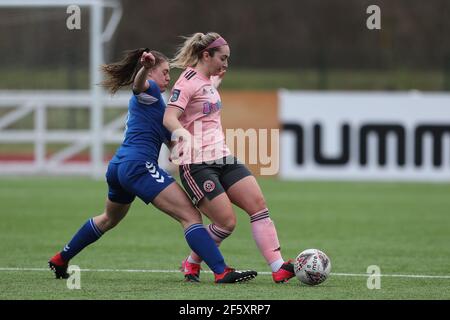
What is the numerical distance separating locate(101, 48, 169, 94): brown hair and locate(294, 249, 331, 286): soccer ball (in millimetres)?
1955

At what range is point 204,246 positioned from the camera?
8.75 meters

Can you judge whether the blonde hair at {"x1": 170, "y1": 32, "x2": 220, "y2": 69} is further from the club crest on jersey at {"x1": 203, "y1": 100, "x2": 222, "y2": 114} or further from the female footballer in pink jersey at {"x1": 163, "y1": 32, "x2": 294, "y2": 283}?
the club crest on jersey at {"x1": 203, "y1": 100, "x2": 222, "y2": 114}

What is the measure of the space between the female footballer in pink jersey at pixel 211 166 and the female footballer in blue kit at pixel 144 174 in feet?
0.57

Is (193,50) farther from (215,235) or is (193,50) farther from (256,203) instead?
(215,235)

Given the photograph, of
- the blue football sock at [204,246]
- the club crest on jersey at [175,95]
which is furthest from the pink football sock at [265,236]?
the club crest on jersey at [175,95]

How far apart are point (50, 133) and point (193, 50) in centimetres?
1458

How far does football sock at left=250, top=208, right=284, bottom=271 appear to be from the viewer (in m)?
9.00

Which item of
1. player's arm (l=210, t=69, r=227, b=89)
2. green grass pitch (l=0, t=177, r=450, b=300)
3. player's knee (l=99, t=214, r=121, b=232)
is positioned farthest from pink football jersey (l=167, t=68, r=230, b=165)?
green grass pitch (l=0, t=177, r=450, b=300)

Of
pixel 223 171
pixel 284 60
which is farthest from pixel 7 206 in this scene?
pixel 284 60

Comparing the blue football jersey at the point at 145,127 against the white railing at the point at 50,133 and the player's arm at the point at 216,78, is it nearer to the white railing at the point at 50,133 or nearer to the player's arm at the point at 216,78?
the player's arm at the point at 216,78

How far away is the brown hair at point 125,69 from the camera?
9.08m

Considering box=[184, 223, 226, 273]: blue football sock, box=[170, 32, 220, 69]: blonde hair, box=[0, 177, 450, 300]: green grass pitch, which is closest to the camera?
box=[0, 177, 450, 300]: green grass pitch
